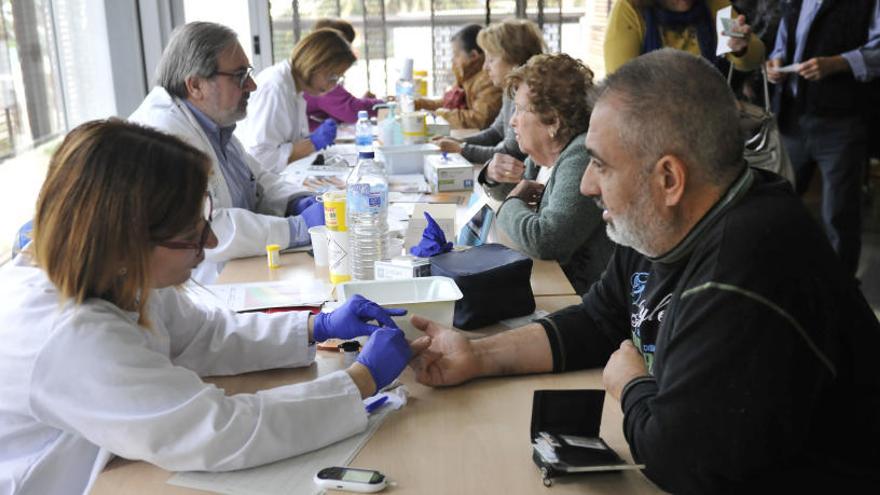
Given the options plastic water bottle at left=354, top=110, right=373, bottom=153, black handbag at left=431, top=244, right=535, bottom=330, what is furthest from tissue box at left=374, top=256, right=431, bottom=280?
plastic water bottle at left=354, top=110, right=373, bottom=153

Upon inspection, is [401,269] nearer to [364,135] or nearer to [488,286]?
[488,286]

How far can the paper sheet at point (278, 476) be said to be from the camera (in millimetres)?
1110

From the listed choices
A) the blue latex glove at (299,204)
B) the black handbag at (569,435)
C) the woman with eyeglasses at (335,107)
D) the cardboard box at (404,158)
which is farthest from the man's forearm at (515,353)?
the woman with eyeglasses at (335,107)

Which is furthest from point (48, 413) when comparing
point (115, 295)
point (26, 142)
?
point (26, 142)

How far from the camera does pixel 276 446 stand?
117cm

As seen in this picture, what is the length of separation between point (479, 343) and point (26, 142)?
2.33 meters

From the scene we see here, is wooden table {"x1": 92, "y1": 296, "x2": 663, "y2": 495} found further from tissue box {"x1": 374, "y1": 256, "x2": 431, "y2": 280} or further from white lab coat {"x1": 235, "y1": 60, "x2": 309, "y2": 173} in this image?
white lab coat {"x1": 235, "y1": 60, "x2": 309, "y2": 173}

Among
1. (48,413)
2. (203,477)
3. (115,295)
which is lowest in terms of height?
(203,477)

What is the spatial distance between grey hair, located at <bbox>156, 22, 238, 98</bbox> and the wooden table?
1.37 metres

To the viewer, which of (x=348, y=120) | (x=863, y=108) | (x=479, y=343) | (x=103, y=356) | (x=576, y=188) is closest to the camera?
(x=103, y=356)

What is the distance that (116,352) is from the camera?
3.65 feet

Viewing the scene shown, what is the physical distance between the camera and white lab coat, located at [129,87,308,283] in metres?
2.23

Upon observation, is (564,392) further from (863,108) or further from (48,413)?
(863,108)

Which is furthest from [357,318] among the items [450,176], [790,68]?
[790,68]
